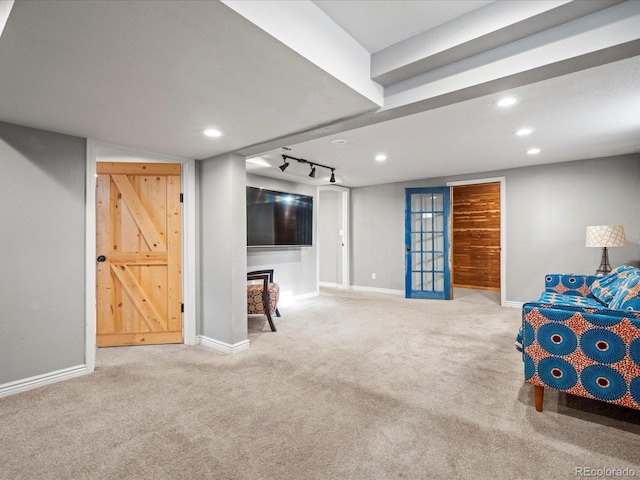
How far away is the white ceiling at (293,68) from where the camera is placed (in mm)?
1362

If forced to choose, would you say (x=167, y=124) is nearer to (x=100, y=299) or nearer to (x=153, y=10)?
(x=153, y=10)

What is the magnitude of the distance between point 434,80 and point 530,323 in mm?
1601

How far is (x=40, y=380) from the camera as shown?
252 cm

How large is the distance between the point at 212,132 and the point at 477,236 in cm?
622

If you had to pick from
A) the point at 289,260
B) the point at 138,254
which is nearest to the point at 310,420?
the point at 138,254

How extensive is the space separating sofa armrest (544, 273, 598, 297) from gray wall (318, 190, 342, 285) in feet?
13.6

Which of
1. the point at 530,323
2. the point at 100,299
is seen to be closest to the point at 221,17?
the point at 530,323

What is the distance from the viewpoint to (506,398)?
223cm

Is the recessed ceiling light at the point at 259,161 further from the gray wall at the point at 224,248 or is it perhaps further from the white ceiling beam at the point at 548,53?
the white ceiling beam at the point at 548,53

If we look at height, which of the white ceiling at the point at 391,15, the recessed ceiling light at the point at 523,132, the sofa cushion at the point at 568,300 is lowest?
the sofa cushion at the point at 568,300

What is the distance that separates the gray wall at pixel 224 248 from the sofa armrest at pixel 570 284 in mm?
3512

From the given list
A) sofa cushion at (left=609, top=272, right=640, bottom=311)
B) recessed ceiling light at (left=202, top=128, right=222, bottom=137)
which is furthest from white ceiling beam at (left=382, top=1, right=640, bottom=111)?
recessed ceiling light at (left=202, top=128, right=222, bottom=137)
